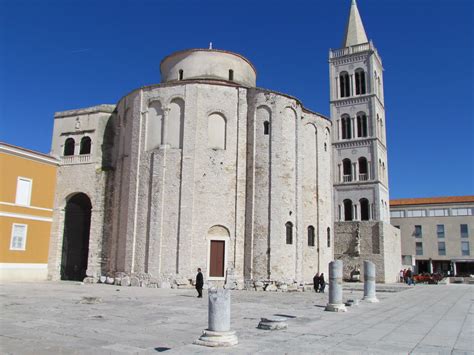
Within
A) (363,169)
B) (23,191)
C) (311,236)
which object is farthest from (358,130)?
(23,191)

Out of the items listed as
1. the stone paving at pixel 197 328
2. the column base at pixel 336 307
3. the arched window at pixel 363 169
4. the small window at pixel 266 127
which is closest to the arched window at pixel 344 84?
the arched window at pixel 363 169

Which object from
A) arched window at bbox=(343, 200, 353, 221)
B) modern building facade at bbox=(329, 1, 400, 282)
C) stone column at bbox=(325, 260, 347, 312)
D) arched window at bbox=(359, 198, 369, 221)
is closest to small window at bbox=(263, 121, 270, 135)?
stone column at bbox=(325, 260, 347, 312)

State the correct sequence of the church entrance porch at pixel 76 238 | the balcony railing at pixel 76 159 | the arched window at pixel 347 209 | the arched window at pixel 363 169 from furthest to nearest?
1. the arched window at pixel 347 209
2. the arched window at pixel 363 169
3. the church entrance porch at pixel 76 238
4. the balcony railing at pixel 76 159

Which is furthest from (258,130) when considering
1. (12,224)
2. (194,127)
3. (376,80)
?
(376,80)

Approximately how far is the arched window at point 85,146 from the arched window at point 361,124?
3027cm

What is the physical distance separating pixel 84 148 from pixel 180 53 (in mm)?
8704

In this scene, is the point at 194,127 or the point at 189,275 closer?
the point at 189,275

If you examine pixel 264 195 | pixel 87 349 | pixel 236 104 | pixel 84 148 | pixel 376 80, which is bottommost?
pixel 87 349

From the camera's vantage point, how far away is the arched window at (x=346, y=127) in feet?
161

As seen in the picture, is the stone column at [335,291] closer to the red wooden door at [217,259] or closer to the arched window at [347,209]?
the red wooden door at [217,259]

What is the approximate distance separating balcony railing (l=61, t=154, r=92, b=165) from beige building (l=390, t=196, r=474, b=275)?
4455 centimetres

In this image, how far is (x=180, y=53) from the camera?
28.4m

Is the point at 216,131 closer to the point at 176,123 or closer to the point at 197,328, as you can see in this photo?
the point at 176,123

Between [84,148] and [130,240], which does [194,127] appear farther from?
[84,148]
